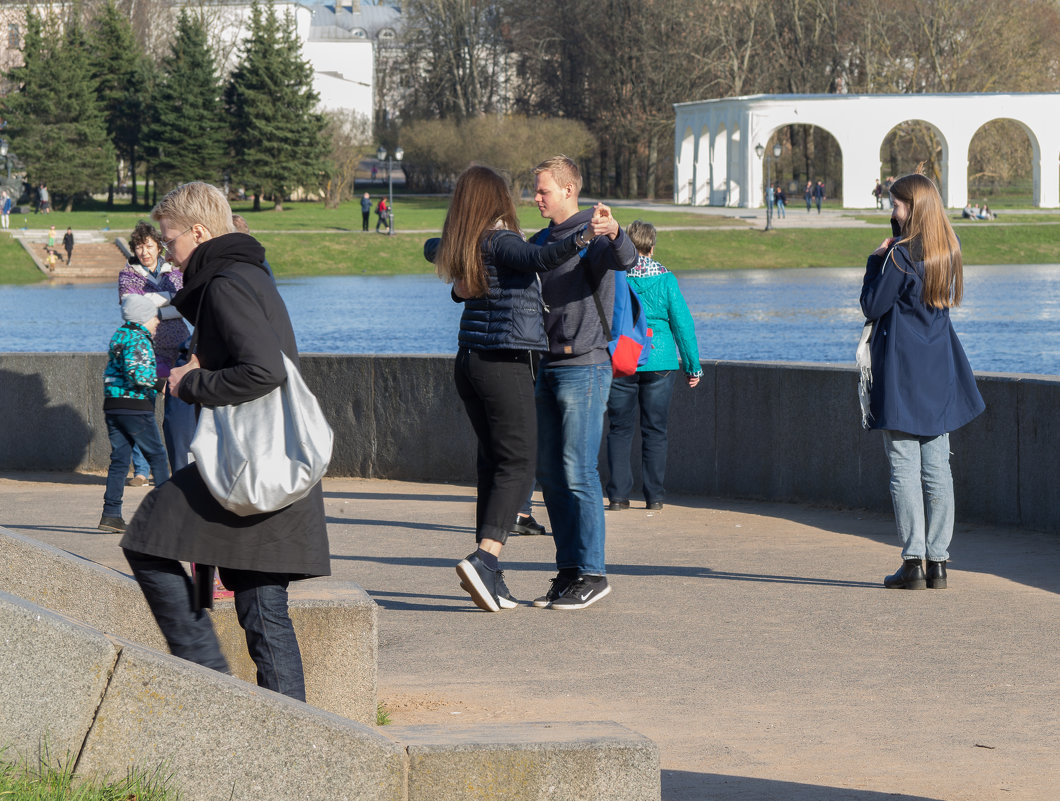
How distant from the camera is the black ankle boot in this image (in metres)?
6.73

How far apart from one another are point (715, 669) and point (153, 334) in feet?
13.7

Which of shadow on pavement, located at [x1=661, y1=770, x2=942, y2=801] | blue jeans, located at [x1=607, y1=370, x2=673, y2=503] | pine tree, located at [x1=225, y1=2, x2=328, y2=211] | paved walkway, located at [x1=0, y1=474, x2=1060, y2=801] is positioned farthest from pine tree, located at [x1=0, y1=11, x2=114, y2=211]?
shadow on pavement, located at [x1=661, y1=770, x2=942, y2=801]

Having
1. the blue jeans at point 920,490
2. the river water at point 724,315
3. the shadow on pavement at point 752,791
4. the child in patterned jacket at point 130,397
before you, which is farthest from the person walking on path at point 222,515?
the river water at point 724,315

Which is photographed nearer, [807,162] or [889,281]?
[889,281]

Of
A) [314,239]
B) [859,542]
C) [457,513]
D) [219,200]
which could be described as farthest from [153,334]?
[314,239]

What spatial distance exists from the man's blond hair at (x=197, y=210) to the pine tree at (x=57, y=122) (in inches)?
2806

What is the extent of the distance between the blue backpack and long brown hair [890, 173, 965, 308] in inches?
48.4

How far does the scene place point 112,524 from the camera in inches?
340

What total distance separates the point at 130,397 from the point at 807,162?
7787cm

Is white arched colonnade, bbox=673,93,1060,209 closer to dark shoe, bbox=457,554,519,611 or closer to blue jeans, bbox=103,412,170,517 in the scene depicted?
blue jeans, bbox=103,412,170,517

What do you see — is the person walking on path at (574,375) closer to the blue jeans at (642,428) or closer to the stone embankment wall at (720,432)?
the blue jeans at (642,428)

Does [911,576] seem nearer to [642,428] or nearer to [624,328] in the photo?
[624,328]

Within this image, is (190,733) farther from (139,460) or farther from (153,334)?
(139,460)

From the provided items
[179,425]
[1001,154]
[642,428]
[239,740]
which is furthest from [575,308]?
[1001,154]
